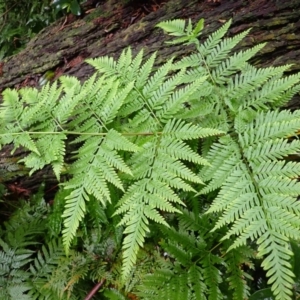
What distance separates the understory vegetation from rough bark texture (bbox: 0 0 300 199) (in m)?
0.34

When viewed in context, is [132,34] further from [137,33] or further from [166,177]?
[166,177]

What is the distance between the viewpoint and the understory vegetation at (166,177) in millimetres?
1894

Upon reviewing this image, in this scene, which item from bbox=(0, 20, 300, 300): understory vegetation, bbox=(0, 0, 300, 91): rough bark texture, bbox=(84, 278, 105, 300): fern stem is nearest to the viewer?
bbox=(0, 20, 300, 300): understory vegetation

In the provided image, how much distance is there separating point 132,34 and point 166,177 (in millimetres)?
1510

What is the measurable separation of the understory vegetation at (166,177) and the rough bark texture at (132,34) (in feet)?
1.10

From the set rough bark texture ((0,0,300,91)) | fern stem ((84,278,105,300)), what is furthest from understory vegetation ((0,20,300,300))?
rough bark texture ((0,0,300,91))

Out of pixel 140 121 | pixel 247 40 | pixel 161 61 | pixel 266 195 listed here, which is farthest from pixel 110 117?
pixel 247 40

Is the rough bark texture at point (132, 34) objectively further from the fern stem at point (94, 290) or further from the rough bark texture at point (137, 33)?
the fern stem at point (94, 290)

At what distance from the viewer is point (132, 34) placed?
299 centimetres

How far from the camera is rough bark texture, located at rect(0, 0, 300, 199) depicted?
255cm

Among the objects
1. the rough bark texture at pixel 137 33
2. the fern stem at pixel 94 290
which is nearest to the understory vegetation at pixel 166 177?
the fern stem at pixel 94 290

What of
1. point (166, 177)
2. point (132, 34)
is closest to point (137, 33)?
point (132, 34)

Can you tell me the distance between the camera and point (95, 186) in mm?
2027

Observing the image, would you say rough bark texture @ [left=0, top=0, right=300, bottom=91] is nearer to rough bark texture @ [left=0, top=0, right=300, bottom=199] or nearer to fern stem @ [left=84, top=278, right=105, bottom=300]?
rough bark texture @ [left=0, top=0, right=300, bottom=199]
